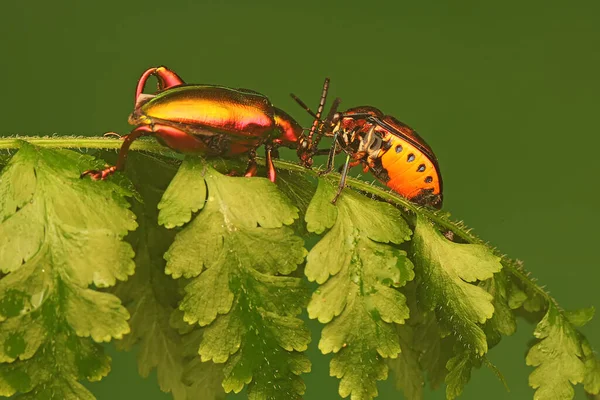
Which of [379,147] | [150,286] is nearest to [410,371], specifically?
[379,147]

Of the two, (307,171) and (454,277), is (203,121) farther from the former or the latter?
(454,277)

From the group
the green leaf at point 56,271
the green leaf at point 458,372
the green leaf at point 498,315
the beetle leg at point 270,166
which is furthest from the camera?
the green leaf at point 498,315

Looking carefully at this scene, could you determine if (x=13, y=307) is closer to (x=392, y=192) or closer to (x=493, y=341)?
(x=392, y=192)

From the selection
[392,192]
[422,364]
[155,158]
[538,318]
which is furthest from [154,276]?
[538,318]

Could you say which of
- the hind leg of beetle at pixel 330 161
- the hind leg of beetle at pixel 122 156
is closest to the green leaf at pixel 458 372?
the hind leg of beetle at pixel 330 161

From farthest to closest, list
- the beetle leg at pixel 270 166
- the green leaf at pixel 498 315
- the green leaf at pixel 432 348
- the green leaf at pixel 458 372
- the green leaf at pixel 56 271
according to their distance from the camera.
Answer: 1. the green leaf at pixel 432 348
2. the green leaf at pixel 498 315
3. the green leaf at pixel 458 372
4. the beetle leg at pixel 270 166
5. the green leaf at pixel 56 271

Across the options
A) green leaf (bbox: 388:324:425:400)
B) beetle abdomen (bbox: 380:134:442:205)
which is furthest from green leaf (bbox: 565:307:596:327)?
beetle abdomen (bbox: 380:134:442:205)

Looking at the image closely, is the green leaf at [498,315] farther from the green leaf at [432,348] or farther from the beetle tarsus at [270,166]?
the beetle tarsus at [270,166]
